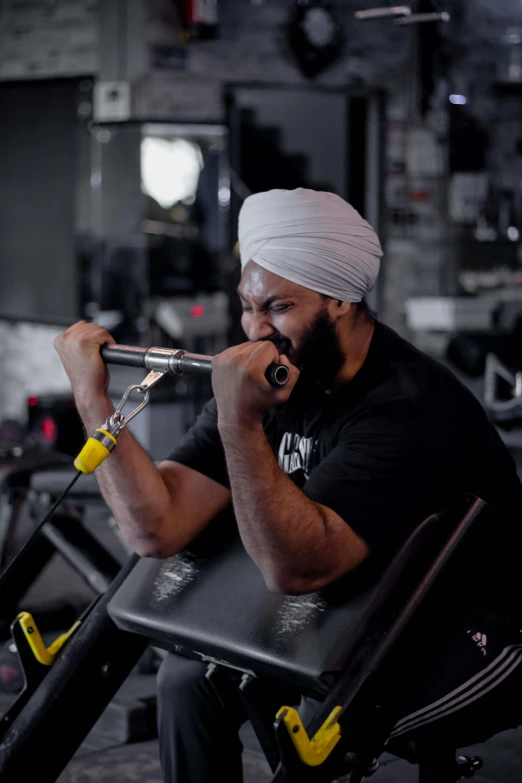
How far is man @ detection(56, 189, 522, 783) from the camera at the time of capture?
1552mm

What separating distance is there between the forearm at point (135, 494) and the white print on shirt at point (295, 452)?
8.8 inches

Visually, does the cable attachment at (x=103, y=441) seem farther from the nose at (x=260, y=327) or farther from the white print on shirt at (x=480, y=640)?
the white print on shirt at (x=480, y=640)

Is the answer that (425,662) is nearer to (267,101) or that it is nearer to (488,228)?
(488,228)

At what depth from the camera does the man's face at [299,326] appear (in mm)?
1822

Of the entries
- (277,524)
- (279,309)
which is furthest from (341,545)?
(279,309)

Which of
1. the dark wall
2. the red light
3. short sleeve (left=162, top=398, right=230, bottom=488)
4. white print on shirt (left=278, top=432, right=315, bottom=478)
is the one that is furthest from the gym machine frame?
the dark wall

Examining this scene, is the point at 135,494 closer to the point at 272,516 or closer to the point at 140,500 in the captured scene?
the point at 140,500

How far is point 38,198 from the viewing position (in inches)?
250

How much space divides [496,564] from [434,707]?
0.25m

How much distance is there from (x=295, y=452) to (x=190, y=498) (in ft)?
0.70

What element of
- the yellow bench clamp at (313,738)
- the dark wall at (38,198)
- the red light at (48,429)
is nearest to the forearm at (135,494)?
the yellow bench clamp at (313,738)

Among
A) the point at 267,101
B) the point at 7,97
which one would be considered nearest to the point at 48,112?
the point at 7,97

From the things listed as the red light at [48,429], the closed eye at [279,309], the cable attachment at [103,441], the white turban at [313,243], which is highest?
the white turban at [313,243]

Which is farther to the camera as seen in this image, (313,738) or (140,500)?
(140,500)
